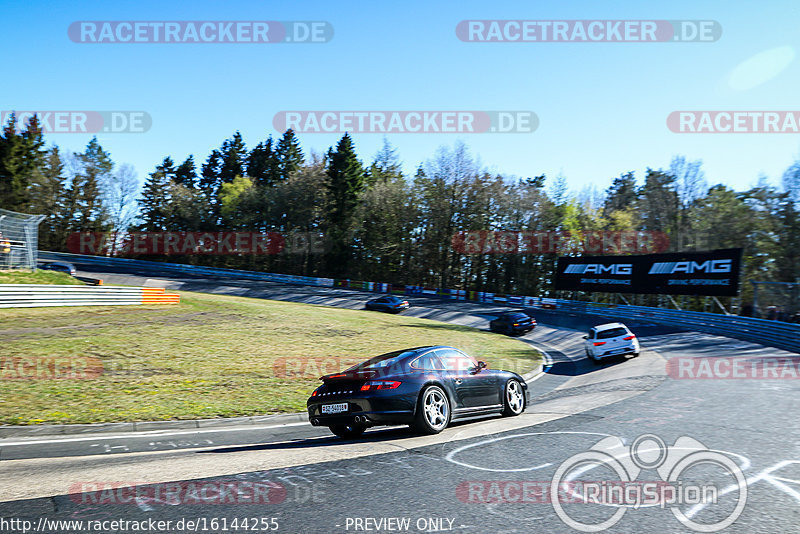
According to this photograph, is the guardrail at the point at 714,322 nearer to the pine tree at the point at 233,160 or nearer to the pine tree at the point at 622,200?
the pine tree at the point at 622,200

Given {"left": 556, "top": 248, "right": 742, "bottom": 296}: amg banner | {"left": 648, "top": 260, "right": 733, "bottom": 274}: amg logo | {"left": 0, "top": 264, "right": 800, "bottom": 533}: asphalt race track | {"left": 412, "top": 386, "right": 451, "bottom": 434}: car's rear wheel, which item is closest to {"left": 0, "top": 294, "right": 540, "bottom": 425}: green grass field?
{"left": 0, "top": 264, "right": 800, "bottom": 533}: asphalt race track

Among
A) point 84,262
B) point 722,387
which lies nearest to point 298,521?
point 722,387

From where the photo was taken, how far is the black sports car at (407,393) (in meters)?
8.06

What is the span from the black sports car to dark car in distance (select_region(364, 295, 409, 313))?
31.2 meters

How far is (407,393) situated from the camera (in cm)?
817

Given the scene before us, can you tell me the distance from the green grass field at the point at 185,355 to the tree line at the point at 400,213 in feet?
124

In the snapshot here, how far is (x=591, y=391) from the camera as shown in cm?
1429

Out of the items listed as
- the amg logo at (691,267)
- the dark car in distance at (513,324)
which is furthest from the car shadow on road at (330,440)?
the amg logo at (691,267)

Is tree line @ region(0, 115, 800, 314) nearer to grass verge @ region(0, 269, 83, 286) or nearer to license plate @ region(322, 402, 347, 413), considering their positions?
grass verge @ region(0, 269, 83, 286)

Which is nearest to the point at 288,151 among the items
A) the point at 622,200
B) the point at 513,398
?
the point at 622,200

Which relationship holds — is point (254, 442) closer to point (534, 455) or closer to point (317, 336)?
point (534, 455)

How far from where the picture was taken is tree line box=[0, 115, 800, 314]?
5697cm

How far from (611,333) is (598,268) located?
2144 cm

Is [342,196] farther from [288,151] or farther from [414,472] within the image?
[414,472]
